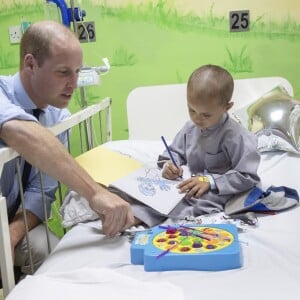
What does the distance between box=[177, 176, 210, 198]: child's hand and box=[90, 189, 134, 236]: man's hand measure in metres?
0.25

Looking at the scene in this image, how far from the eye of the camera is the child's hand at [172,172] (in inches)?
57.8

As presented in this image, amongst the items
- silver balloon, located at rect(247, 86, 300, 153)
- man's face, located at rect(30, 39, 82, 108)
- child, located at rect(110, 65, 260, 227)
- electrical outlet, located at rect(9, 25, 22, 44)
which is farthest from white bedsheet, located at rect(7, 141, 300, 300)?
electrical outlet, located at rect(9, 25, 22, 44)

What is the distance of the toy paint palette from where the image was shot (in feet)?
3.20

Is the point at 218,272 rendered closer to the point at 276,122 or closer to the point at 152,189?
the point at 152,189

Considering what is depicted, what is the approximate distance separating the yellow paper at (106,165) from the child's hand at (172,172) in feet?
0.39

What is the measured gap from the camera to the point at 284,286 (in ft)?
2.88

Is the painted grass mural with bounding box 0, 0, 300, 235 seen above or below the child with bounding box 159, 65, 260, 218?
above

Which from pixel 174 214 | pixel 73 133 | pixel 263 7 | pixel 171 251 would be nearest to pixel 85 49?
pixel 73 133

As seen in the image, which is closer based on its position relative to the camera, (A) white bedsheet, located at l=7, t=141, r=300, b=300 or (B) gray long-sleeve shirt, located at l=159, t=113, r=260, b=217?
(A) white bedsheet, located at l=7, t=141, r=300, b=300

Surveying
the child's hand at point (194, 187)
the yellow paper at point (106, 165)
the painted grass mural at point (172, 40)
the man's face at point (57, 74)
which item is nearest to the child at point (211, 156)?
the child's hand at point (194, 187)

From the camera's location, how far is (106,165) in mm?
1502

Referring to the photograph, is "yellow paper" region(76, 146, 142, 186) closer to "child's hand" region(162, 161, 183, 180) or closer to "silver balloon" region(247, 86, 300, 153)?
"child's hand" region(162, 161, 183, 180)

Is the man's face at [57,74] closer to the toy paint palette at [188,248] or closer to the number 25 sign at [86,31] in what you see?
the toy paint palette at [188,248]

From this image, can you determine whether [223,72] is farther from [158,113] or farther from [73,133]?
[73,133]
